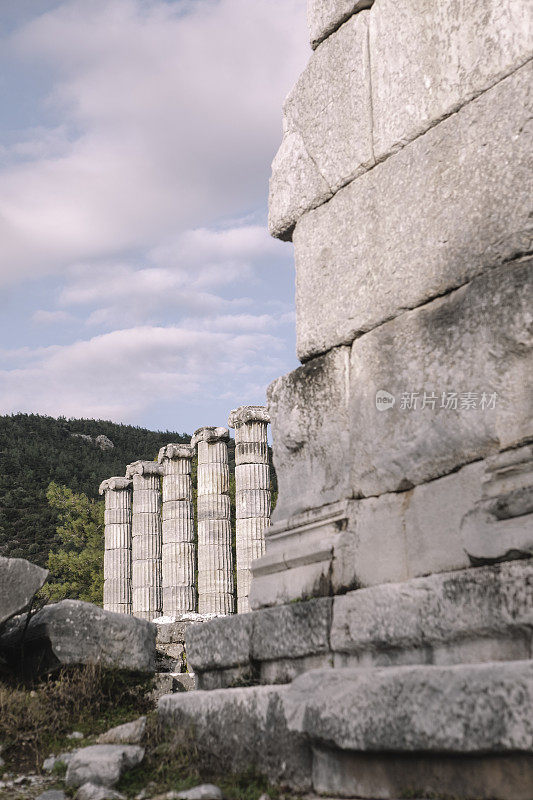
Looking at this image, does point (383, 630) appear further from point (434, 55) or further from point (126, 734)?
point (434, 55)

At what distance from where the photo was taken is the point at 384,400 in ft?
14.9

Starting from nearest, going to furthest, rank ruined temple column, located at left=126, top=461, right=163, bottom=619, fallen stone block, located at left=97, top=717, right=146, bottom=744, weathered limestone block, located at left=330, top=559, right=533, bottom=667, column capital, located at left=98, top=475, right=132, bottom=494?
weathered limestone block, located at left=330, top=559, right=533, bottom=667 → fallen stone block, located at left=97, top=717, right=146, bottom=744 → ruined temple column, located at left=126, top=461, right=163, bottom=619 → column capital, located at left=98, top=475, right=132, bottom=494

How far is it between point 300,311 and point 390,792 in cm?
294

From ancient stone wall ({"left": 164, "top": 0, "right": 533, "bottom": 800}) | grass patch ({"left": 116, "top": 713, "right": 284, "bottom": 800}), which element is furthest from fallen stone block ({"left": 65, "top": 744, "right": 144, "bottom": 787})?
ancient stone wall ({"left": 164, "top": 0, "right": 533, "bottom": 800})

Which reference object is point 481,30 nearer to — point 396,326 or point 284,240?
point 396,326

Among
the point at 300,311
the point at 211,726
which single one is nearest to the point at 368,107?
the point at 300,311

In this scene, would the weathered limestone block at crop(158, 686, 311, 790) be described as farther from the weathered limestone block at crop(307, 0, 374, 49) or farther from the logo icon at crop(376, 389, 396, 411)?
the weathered limestone block at crop(307, 0, 374, 49)

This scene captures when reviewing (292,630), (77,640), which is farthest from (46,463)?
(292,630)

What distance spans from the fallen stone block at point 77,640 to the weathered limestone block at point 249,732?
1.87m

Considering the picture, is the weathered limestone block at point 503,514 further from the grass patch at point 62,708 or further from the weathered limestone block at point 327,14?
the weathered limestone block at point 327,14

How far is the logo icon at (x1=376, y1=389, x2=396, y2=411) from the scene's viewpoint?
449 centimetres

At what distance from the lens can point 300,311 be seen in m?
5.36

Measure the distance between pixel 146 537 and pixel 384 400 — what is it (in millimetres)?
20117

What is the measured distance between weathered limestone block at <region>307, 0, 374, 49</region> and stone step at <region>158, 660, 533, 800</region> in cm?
390
